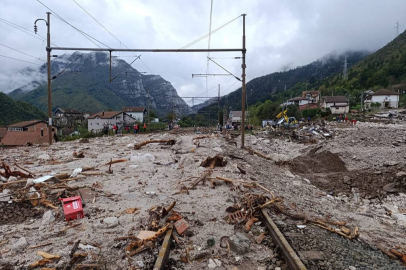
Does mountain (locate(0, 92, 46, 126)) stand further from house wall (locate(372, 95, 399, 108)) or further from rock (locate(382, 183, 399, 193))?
house wall (locate(372, 95, 399, 108))

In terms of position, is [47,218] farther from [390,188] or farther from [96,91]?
[96,91]

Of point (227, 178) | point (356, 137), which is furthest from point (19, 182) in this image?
point (356, 137)

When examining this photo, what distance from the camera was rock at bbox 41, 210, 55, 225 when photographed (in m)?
3.82

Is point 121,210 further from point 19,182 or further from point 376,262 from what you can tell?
point 376,262

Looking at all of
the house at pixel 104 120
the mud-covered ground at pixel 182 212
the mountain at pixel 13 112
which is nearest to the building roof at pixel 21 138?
the mud-covered ground at pixel 182 212

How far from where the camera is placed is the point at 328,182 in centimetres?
841

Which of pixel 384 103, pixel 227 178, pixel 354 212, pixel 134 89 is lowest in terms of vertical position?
pixel 354 212

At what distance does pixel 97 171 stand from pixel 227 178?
3637 millimetres

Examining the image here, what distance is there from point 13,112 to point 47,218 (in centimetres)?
6645

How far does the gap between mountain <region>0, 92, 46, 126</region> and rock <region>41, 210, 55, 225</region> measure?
202 ft

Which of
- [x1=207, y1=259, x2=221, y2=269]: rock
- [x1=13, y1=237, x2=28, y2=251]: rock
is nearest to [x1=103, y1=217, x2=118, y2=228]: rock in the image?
[x1=13, y1=237, x2=28, y2=251]: rock

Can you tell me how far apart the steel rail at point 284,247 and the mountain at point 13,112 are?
64.0 m

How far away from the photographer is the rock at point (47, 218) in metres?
3.82

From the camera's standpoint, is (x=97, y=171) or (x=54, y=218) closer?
(x=54, y=218)
